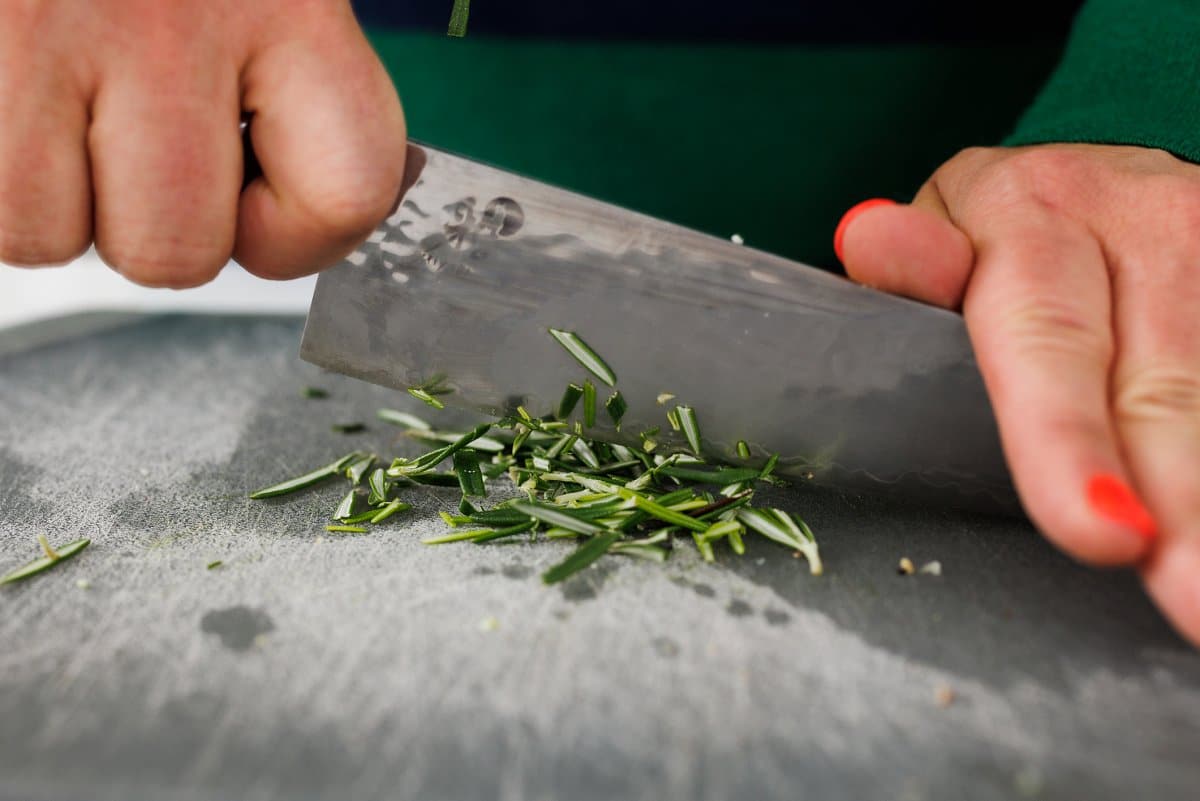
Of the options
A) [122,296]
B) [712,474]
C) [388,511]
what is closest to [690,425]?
[712,474]

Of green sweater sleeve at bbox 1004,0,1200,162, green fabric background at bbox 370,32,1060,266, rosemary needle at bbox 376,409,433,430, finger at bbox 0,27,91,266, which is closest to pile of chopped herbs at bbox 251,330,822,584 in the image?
rosemary needle at bbox 376,409,433,430

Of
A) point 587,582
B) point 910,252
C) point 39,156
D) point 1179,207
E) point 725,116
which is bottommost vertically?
point 587,582

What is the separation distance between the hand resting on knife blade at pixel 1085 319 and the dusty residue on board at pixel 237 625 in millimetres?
810

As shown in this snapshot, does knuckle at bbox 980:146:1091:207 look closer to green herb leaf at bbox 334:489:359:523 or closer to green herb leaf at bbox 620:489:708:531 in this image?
green herb leaf at bbox 620:489:708:531

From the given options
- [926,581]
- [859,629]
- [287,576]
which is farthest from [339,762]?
[926,581]

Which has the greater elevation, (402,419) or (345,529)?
(345,529)

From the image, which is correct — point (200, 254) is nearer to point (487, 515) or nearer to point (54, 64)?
point (54, 64)

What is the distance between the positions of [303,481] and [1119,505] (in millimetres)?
1058

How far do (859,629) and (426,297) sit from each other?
687 mm

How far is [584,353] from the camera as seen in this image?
49.8 inches

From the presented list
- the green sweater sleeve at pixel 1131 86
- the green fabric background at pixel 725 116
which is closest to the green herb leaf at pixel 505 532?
the green sweater sleeve at pixel 1131 86

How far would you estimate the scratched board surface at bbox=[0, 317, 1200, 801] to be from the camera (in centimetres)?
84

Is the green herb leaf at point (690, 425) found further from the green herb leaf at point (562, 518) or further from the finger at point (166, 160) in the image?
A: the finger at point (166, 160)

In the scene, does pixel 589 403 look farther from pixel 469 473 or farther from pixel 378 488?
pixel 378 488
